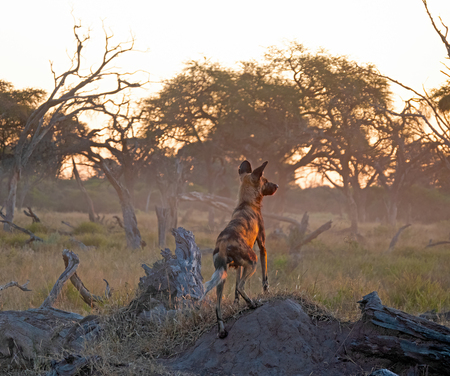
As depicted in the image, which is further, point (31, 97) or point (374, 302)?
point (31, 97)

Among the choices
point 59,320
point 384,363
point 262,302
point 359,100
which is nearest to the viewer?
point 384,363

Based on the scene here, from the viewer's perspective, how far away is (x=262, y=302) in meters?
4.52

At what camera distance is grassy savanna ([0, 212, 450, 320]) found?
7961 mm

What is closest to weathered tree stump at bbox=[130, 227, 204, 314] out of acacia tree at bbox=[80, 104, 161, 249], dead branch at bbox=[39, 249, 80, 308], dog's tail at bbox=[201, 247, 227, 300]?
dead branch at bbox=[39, 249, 80, 308]

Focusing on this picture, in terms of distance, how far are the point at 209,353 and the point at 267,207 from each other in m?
22.0

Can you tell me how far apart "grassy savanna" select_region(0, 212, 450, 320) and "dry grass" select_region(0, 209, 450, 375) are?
25 mm

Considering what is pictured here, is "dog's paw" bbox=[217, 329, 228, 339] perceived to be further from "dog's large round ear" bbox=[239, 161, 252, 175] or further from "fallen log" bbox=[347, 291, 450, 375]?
"dog's large round ear" bbox=[239, 161, 252, 175]

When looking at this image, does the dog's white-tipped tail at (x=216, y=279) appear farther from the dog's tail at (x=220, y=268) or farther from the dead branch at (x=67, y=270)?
the dead branch at (x=67, y=270)

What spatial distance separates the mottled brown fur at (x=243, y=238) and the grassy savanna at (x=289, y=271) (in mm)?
960

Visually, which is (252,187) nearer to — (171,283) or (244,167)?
(244,167)

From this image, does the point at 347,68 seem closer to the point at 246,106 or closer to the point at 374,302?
the point at 246,106

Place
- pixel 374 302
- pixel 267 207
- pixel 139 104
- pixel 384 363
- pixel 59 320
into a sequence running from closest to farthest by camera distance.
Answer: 1. pixel 384 363
2. pixel 374 302
3. pixel 59 320
4. pixel 139 104
5. pixel 267 207

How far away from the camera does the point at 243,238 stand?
395 centimetres

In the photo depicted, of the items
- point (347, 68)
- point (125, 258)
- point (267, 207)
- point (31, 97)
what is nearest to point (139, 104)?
point (31, 97)
